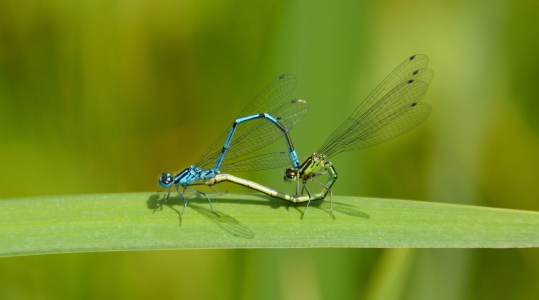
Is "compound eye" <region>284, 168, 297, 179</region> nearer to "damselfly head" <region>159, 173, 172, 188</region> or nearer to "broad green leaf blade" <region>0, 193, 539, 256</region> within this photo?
"broad green leaf blade" <region>0, 193, 539, 256</region>

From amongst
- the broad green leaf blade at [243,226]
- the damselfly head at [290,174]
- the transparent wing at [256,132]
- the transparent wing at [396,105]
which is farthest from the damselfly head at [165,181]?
the transparent wing at [396,105]

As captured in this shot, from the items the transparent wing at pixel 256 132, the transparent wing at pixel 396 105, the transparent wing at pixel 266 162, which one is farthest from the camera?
the transparent wing at pixel 256 132

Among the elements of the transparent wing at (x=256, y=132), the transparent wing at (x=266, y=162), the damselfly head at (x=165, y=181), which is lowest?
the damselfly head at (x=165, y=181)

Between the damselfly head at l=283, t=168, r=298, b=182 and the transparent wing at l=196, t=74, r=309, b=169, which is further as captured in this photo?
the transparent wing at l=196, t=74, r=309, b=169

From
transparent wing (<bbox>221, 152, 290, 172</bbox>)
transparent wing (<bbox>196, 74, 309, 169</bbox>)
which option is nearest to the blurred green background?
transparent wing (<bbox>221, 152, 290, 172</bbox>)

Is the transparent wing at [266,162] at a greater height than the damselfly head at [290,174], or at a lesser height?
greater

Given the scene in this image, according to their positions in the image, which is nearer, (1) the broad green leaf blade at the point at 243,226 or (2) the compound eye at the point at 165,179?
(1) the broad green leaf blade at the point at 243,226

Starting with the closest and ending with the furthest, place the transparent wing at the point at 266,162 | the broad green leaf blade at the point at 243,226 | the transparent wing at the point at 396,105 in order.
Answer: the broad green leaf blade at the point at 243,226 → the transparent wing at the point at 266,162 → the transparent wing at the point at 396,105

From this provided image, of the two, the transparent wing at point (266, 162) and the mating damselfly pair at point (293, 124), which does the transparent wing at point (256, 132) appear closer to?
the mating damselfly pair at point (293, 124)

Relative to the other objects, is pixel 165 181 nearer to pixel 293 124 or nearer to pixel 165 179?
pixel 165 179
